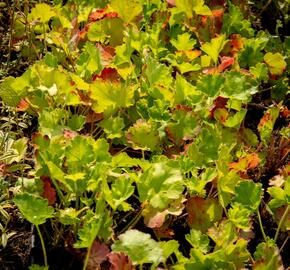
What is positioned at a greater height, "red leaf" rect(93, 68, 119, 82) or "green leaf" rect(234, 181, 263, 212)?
"red leaf" rect(93, 68, 119, 82)

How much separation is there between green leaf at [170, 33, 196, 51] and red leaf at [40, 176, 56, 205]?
2.31ft

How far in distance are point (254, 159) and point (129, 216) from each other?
0.40 metres

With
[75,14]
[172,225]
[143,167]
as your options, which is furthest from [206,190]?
[75,14]

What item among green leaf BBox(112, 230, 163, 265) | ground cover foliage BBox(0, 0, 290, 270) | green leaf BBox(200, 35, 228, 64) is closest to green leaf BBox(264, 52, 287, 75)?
ground cover foliage BBox(0, 0, 290, 270)

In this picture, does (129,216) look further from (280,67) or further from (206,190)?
(280,67)

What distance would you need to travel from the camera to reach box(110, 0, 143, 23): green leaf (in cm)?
212

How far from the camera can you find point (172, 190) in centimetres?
157

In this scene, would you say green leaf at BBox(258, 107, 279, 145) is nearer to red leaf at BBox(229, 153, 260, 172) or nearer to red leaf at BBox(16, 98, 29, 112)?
red leaf at BBox(229, 153, 260, 172)

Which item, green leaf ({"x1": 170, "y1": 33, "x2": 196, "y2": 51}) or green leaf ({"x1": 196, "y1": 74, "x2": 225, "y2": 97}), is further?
green leaf ({"x1": 170, "y1": 33, "x2": 196, "y2": 51})

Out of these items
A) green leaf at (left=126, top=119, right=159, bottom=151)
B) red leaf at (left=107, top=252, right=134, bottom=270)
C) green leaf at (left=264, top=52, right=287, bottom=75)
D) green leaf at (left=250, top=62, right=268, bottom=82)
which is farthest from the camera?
green leaf at (left=264, top=52, right=287, bottom=75)

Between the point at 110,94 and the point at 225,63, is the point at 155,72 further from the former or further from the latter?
the point at 225,63

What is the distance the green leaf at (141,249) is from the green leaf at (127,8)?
37.5 inches

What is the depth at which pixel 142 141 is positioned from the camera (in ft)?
5.82

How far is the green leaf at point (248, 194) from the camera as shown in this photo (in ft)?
5.21
